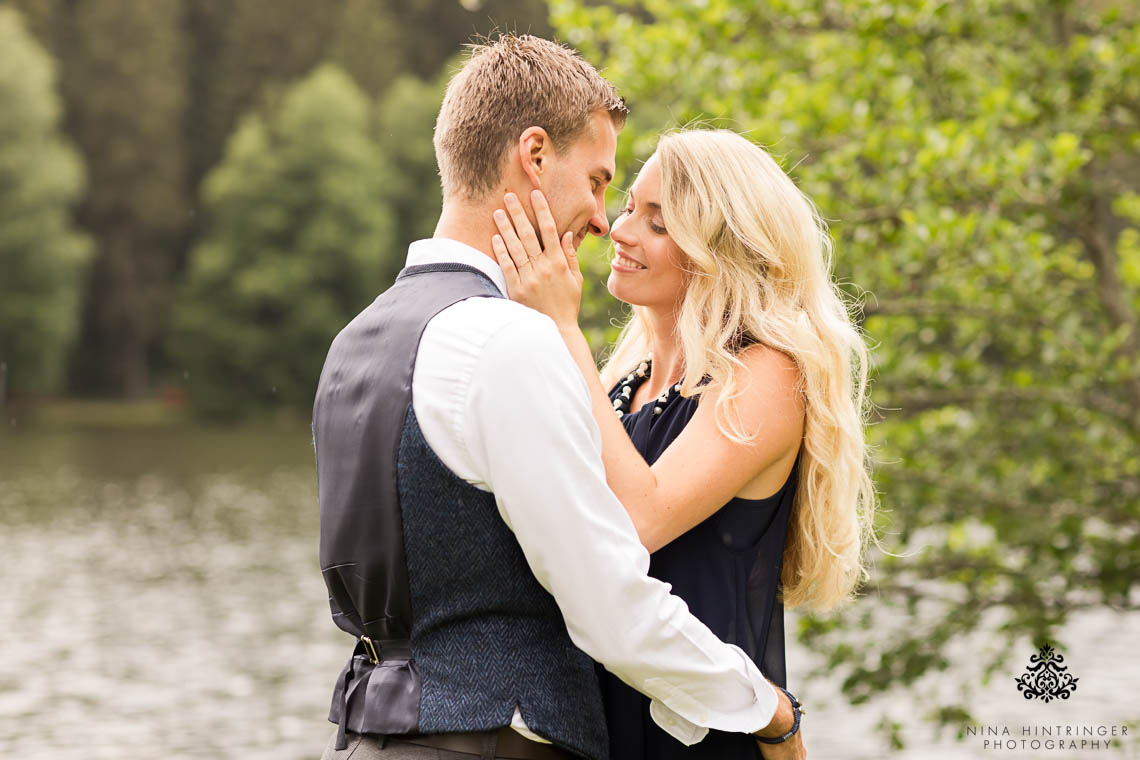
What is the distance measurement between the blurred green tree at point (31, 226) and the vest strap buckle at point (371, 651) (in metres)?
43.3

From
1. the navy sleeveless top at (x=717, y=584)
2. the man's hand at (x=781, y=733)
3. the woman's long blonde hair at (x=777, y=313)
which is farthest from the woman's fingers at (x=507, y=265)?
the man's hand at (x=781, y=733)

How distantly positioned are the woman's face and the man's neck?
0.57 meters

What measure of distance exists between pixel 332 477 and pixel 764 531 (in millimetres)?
959

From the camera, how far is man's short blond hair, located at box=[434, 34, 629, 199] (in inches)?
101

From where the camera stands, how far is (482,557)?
2.29m

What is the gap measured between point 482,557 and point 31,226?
Result: 4419 cm

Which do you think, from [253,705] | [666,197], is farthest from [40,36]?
[666,197]

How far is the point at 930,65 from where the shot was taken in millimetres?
6742

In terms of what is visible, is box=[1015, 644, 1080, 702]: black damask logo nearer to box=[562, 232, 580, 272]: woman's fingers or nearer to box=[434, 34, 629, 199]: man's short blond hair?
box=[562, 232, 580, 272]: woman's fingers

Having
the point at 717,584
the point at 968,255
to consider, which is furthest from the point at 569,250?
the point at 968,255

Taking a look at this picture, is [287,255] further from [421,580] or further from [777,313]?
[421,580]

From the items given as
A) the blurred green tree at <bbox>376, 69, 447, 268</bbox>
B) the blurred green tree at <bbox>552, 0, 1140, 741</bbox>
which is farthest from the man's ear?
the blurred green tree at <bbox>376, 69, 447, 268</bbox>

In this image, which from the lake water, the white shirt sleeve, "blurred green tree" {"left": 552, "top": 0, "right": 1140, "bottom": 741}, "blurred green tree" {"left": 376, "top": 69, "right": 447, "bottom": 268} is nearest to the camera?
the white shirt sleeve

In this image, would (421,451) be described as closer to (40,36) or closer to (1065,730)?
(1065,730)
